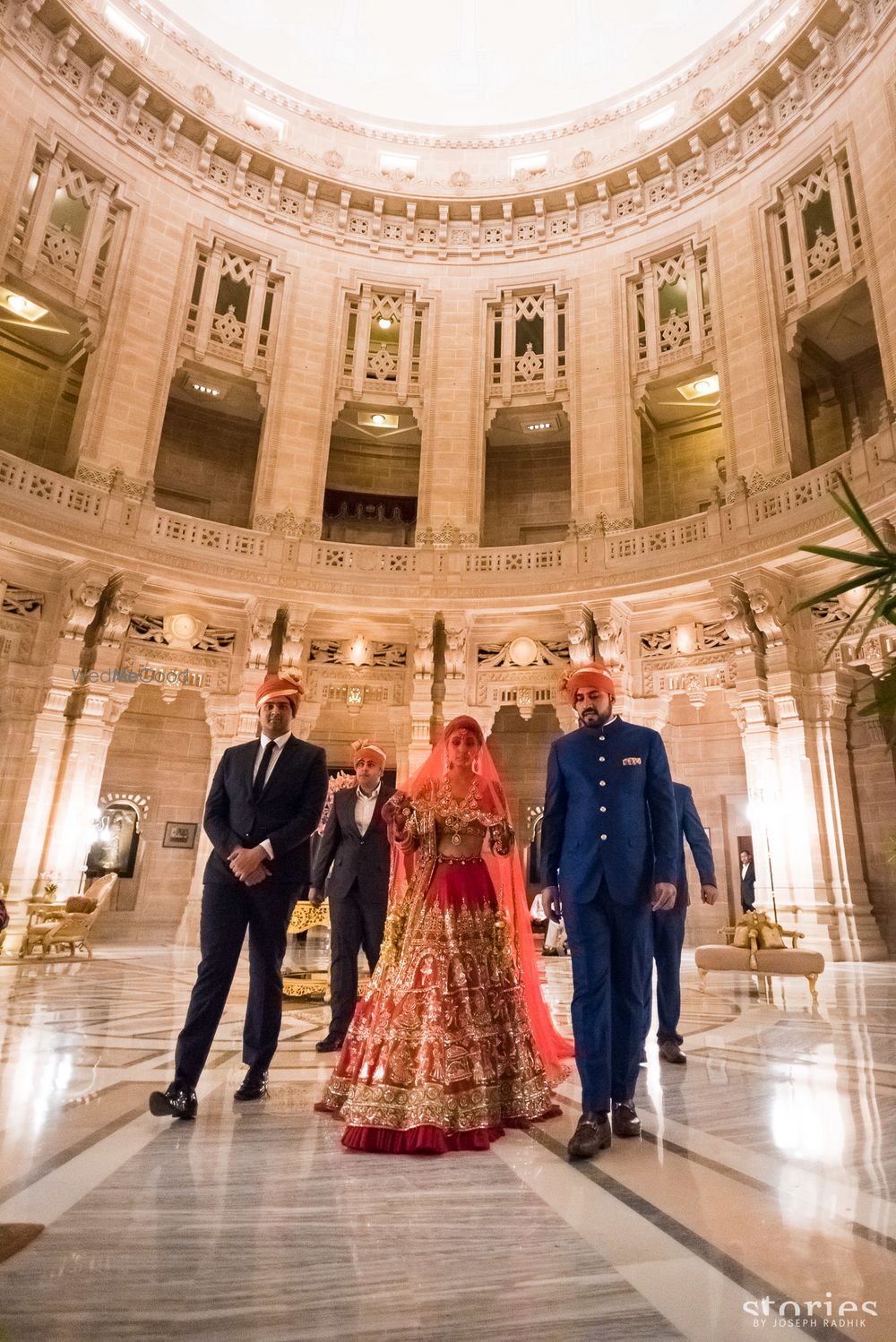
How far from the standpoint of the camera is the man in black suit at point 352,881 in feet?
15.1

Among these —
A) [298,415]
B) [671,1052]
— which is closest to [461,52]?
[298,415]

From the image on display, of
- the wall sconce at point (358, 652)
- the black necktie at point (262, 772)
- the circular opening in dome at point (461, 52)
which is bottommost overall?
the black necktie at point (262, 772)

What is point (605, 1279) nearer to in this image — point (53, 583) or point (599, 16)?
point (53, 583)

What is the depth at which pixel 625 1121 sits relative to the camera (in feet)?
9.43

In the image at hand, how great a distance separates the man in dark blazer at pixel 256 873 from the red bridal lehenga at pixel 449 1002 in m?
0.43

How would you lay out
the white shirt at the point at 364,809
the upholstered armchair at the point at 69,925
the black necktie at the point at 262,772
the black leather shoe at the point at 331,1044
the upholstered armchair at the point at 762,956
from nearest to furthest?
the black necktie at the point at 262,772 < the black leather shoe at the point at 331,1044 < the white shirt at the point at 364,809 < the upholstered armchair at the point at 762,956 < the upholstered armchair at the point at 69,925

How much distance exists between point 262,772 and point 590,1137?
6.80 ft

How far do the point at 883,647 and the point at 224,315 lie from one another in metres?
13.0

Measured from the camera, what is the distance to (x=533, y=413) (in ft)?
49.8

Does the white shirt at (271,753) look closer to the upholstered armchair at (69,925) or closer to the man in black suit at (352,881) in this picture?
the man in black suit at (352,881)

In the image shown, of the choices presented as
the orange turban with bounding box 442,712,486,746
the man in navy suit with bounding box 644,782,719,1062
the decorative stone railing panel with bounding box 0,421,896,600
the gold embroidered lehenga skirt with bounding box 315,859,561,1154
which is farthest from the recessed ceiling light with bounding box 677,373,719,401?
the gold embroidered lehenga skirt with bounding box 315,859,561,1154

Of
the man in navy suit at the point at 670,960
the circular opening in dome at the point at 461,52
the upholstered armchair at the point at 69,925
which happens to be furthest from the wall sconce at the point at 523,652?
the circular opening in dome at the point at 461,52

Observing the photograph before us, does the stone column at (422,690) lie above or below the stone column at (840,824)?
above

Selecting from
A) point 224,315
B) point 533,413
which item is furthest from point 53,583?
point 533,413
